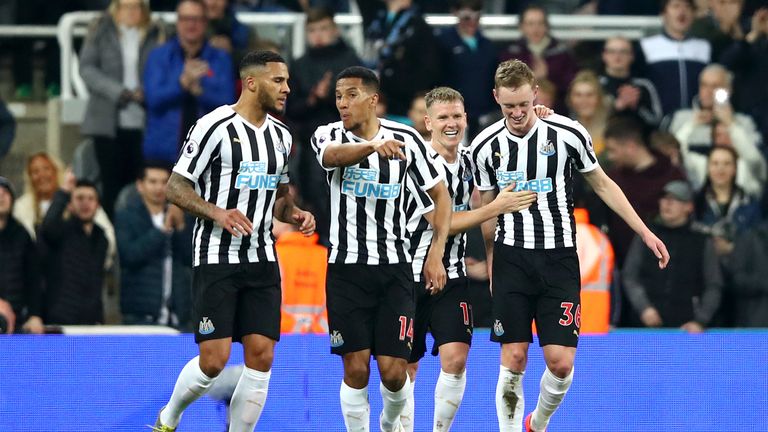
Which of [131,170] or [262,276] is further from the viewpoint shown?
[131,170]

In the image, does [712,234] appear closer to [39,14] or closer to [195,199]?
[195,199]

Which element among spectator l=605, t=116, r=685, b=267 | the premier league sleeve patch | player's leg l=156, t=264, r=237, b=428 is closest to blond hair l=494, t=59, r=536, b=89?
the premier league sleeve patch

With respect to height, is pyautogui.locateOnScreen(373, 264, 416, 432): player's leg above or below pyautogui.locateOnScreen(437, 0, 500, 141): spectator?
below

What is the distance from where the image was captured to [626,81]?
12930 millimetres

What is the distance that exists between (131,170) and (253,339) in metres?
4.68

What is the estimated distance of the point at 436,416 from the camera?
361 inches

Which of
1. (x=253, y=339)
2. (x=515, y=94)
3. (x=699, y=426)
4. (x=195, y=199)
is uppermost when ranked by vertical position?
(x=515, y=94)

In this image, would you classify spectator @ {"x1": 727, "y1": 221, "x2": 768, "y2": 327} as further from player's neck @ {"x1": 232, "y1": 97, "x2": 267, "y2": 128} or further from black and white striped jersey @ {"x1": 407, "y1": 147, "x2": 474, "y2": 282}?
player's neck @ {"x1": 232, "y1": 97, "x2": 267, "y2": 128}

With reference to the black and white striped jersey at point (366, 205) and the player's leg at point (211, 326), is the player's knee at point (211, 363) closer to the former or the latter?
the player's leg at point (211, 326)

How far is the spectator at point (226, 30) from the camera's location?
41.6ft

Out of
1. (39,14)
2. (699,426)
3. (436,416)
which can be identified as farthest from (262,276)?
(39,14)

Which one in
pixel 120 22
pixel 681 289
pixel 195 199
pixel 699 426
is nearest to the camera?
pixel 195 199

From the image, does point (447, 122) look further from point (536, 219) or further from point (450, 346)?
point (450, 346)

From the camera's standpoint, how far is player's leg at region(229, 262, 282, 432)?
8508mm
